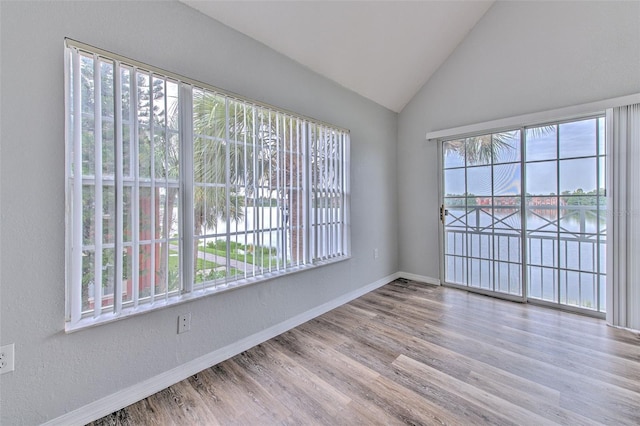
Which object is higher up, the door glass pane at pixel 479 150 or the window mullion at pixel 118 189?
the door glass pane at pixel 479 150

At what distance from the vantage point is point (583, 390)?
61.0 inches

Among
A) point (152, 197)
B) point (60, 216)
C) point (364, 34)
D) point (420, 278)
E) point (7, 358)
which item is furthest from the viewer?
point (420, 278)

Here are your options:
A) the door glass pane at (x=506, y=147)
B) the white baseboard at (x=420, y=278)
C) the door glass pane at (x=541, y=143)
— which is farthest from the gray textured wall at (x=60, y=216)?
Answer: the door glass pane at (x=541, y=143)

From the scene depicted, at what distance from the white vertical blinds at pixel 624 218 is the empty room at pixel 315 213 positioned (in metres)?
0.01

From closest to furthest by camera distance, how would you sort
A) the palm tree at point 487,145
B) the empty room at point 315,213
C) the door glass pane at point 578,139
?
the empty room at point 315,213, the door glass pane at point 578,139, the palm tree at point 487,145

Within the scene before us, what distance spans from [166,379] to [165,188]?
3.98 ft

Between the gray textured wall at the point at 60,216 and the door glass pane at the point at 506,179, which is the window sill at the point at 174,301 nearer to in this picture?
the gray textured wall at the point at 60,216

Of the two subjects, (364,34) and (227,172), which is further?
(364,34)

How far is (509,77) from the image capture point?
9.55 ft

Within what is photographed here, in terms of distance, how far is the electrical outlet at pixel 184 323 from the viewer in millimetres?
1695

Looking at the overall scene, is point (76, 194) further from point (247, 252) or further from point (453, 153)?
point (453, 153)

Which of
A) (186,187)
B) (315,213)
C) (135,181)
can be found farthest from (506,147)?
(135,181)

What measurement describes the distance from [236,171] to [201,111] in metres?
0.47

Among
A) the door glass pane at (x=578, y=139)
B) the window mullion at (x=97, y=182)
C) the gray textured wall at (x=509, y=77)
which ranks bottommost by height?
the window mullion at (x=97, y=182)
